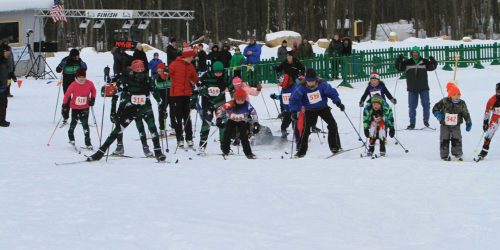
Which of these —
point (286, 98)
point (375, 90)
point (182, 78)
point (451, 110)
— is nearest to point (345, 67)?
point (286, 98)

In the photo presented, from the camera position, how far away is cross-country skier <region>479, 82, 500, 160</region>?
12.3m

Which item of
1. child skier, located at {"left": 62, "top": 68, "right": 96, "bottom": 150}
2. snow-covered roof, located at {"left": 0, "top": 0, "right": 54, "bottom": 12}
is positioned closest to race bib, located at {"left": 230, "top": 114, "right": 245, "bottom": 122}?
child skier, located at {"left": 62, "top": 68, "right": 96, "bottom": 150}

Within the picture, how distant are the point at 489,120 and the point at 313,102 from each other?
2.80 m

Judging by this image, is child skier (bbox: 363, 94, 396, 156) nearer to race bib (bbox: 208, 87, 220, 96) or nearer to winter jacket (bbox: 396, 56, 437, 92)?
race bib (bbox: 208, 87, 220, 96)

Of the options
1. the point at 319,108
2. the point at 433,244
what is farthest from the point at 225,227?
the point at 319,108

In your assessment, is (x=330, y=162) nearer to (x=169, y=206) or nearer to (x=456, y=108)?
(x=456, y=108)

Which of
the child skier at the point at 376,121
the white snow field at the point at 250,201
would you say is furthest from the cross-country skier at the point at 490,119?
the child skier at the point at 376,121

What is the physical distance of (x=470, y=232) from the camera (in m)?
7.18

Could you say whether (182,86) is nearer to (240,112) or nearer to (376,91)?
(240,112)

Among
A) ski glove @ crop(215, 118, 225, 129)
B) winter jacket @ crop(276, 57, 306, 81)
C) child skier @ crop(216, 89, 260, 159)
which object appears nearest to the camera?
child skier @ crop(216, 89, 260, 159)

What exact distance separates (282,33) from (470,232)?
1399 inches

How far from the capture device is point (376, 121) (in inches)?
518

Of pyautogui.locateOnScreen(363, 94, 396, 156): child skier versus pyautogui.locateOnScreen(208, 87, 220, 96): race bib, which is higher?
pyautogui.locateOnScreen(208, 87, 220, 96): race bib

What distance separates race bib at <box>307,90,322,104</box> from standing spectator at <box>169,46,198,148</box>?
210cm
